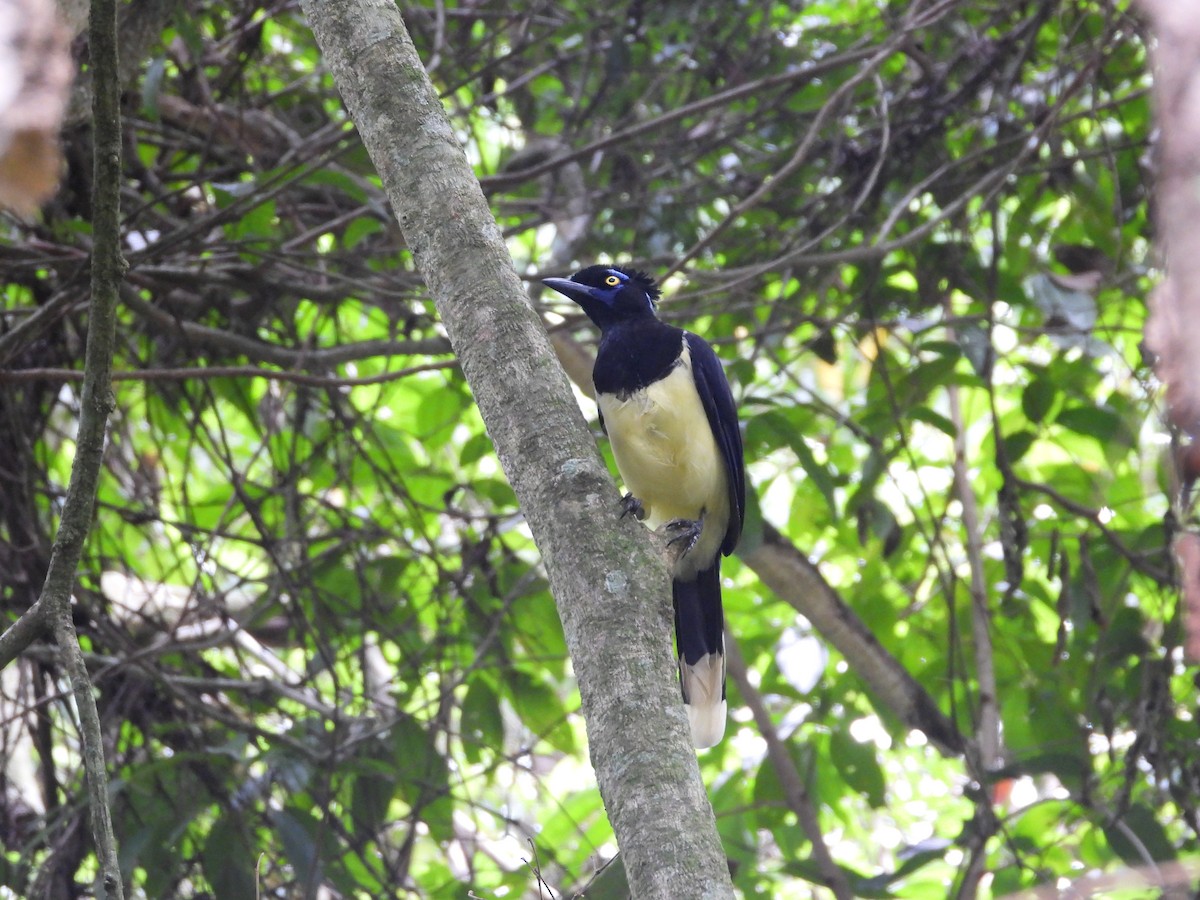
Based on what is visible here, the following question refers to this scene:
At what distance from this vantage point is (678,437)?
3.82 metres

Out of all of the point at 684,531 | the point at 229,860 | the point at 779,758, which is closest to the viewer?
the point at 229,860

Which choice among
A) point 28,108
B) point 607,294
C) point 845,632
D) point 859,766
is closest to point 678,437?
point 607,294

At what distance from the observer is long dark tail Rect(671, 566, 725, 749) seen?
13.0ft

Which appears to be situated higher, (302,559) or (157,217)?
(157,217)

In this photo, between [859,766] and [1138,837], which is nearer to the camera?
[1138,837]

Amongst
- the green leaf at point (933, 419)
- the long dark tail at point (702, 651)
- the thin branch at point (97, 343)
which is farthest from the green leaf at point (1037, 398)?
the thin branch at point (97, 343)

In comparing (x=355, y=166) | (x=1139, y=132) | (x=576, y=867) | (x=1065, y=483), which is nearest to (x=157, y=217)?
(x=355, y=166)

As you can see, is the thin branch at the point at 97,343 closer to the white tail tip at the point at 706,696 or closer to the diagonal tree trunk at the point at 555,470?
the diagonal tree trunk at the point at 555,470

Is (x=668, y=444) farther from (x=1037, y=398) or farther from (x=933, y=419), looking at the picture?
(x=1037, y=398)

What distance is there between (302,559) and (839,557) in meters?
2.50

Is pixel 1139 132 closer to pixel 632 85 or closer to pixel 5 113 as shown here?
pixel 632 85

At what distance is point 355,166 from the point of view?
438 centimetres

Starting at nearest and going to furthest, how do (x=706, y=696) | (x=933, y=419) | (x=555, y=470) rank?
(x=555, y=470), (x=706, y=696), (x=933, y=419)

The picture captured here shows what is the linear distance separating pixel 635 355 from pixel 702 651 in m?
0.99
